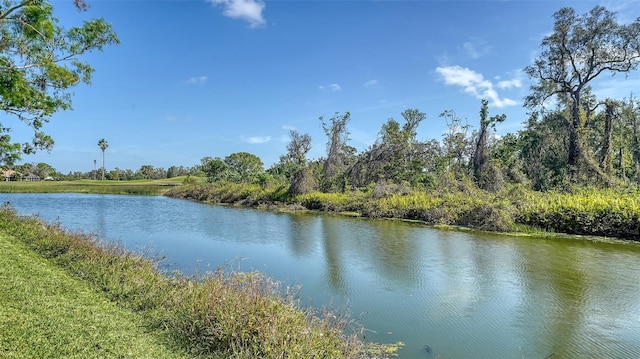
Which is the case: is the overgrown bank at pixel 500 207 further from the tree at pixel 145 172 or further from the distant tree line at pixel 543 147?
the tree at pixel 145 172

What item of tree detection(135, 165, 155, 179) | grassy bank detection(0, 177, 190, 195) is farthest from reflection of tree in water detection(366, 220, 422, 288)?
tree detection(135, 165, 155, 179)

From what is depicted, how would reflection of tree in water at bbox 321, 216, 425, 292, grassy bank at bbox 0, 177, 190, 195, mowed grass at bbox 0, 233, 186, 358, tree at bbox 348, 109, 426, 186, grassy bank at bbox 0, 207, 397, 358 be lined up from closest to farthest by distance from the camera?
mowed grass at bbox 0, 233, 186, 358 → grassy bank at bbox 0, 207, 397, 358 → reflection of tree in water at bbox 321, 216, 425, 292 → tree at bbox 348, 109, 426, 186 → grassy bank at bbox 0, 177, 190, 195

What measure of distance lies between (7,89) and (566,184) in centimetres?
2449

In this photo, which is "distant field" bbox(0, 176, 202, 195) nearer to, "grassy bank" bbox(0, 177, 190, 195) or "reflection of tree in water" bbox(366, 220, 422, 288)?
"grassy bank" bbox(0, 177, 190, 195)

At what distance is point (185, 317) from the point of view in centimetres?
472

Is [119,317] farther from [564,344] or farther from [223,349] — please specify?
[564,344]

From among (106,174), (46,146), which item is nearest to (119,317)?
(46,146)

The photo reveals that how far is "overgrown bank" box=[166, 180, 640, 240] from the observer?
13.6 metres

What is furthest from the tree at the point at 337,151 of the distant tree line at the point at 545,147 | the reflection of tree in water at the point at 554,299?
the reflection of tree in water at the point at 554,299

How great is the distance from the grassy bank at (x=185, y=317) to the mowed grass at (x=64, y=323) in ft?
0.03

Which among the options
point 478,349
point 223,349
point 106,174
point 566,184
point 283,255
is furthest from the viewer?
point 106,174

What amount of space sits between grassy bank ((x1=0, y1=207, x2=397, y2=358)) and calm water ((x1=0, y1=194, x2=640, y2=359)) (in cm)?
121

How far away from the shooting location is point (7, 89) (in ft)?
32.7

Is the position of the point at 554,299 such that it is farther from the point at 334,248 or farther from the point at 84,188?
the point at 84,188
